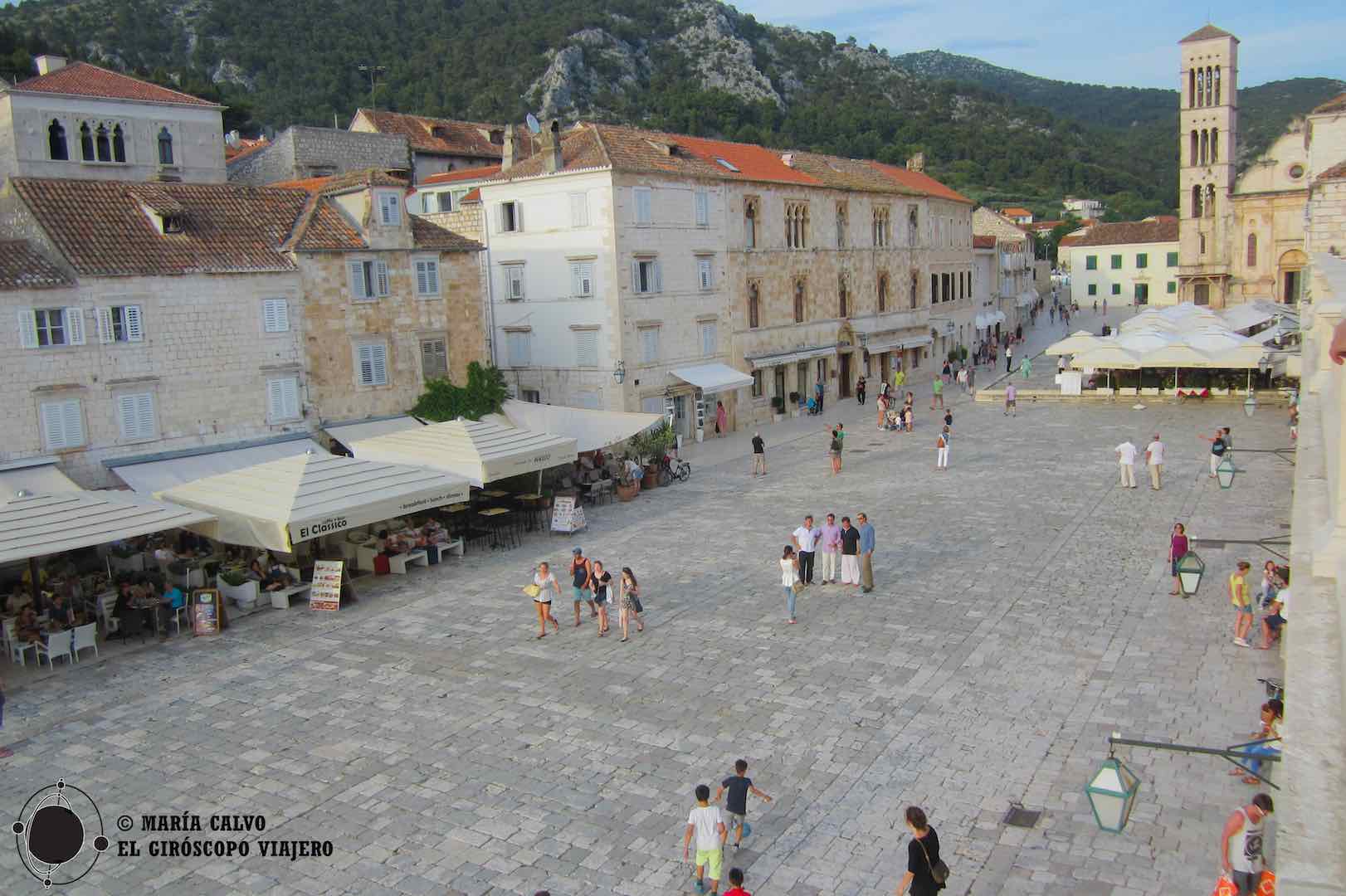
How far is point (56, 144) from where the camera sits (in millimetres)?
38688

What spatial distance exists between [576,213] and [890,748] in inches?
1014

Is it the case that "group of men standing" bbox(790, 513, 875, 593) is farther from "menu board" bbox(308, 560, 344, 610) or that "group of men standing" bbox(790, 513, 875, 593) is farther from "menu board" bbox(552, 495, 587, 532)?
"menu board" bbox(308, 560, 344, 610)

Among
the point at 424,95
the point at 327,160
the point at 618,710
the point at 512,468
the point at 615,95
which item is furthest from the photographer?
the point at 615,95

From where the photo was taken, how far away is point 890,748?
39.2ft

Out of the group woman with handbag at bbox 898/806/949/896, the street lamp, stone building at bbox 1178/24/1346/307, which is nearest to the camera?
woman with handbag at bbox 898/806/949/896

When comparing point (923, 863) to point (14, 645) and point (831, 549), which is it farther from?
point (14, 645)

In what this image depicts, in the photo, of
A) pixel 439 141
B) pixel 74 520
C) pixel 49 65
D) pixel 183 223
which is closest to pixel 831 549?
pixel 74 520

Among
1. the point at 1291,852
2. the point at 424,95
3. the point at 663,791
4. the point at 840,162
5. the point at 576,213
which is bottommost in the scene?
the point at 663,791

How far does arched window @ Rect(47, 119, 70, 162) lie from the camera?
38375mm

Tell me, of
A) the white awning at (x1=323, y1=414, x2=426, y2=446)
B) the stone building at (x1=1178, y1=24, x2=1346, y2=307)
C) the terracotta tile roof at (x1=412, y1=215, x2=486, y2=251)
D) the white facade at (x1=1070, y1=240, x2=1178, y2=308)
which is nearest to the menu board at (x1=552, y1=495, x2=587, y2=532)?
the white awning at (x1=323, y1=414, x2=426, y2=446)

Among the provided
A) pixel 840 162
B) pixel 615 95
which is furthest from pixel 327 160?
pixel 615 95

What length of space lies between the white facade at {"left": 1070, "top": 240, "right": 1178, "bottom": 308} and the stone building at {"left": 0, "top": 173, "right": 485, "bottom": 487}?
269ft

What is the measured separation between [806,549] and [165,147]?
117 feet

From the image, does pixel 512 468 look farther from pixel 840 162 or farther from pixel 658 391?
pixel 840 162
